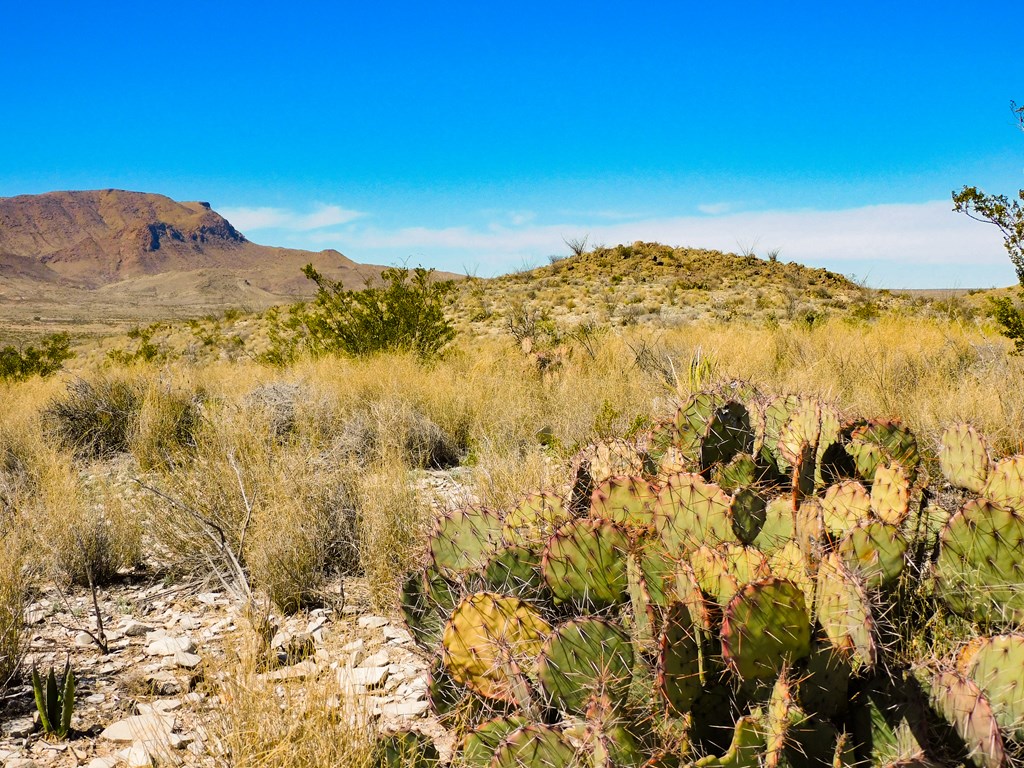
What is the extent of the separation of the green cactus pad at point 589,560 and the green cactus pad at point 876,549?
706mm

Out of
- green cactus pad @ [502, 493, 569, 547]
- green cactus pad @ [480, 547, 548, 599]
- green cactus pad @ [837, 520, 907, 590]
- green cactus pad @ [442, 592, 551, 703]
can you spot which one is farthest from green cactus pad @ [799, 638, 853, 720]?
green cactus pad @ [502, 493, 569, 547]

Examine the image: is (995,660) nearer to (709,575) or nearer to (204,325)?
(709,575)

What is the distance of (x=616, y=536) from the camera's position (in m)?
2.35

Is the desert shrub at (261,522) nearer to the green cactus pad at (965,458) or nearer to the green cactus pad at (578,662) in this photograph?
the green cactus pad at (578,662)

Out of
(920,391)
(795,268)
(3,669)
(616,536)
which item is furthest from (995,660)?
(795,268)

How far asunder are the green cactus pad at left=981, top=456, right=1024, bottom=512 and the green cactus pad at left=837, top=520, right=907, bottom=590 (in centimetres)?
67

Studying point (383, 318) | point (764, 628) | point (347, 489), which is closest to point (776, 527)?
point (764, 628)

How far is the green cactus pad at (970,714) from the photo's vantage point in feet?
5.30

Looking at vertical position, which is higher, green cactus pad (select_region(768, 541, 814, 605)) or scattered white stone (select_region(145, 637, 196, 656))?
green cactus pad (select_region(768, 541, 814, 605))

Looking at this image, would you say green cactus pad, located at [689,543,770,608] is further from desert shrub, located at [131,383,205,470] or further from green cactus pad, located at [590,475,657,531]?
desert shrub, located at [131,383,205,470]

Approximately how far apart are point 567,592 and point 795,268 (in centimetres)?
3205

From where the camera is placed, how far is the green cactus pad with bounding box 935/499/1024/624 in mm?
2135

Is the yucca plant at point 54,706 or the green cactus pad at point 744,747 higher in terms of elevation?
the green cactus pad at point 744,747

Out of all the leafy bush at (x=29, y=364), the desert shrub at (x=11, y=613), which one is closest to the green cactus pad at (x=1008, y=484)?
the desert shrub at (x=11, y=613)
